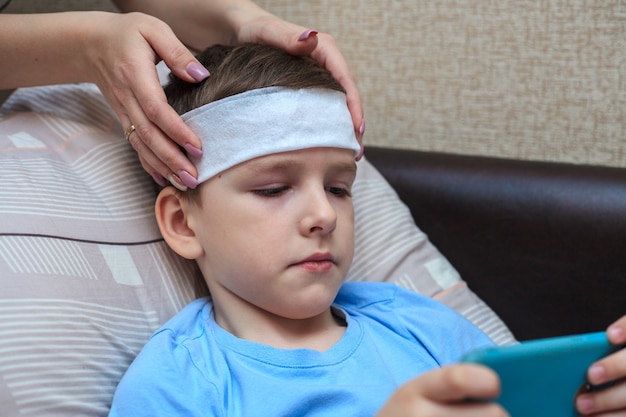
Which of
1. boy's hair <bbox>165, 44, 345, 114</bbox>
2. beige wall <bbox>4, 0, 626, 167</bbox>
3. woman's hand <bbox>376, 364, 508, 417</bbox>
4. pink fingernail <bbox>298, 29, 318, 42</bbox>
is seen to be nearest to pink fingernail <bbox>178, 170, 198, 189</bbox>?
boy's hair <bbox>165, 44, 345, 114</bbox>

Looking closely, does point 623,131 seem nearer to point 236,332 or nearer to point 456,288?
point 456,288

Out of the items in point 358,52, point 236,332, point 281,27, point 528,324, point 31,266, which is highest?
point 281,27

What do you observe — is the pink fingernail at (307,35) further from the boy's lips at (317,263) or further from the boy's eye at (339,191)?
the boy's lips at (317,263)

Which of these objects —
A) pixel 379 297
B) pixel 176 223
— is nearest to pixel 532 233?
pixel 379 297

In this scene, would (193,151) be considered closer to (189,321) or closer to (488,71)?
(189,321)

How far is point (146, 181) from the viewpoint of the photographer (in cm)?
119

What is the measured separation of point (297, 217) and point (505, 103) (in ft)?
2.56

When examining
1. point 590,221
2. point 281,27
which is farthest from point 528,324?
point 281,27

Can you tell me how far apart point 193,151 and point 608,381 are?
574 mm

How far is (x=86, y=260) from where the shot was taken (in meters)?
1.02

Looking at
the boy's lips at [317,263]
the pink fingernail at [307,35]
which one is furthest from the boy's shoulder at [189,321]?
the pink fingernail at [307,35]

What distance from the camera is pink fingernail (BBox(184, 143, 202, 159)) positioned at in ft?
3.29

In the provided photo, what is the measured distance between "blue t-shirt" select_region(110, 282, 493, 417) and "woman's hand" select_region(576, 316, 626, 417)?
0.27m

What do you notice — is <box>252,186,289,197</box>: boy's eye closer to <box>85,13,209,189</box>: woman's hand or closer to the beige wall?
<box>85,13,209,189</box>: woman's hand
